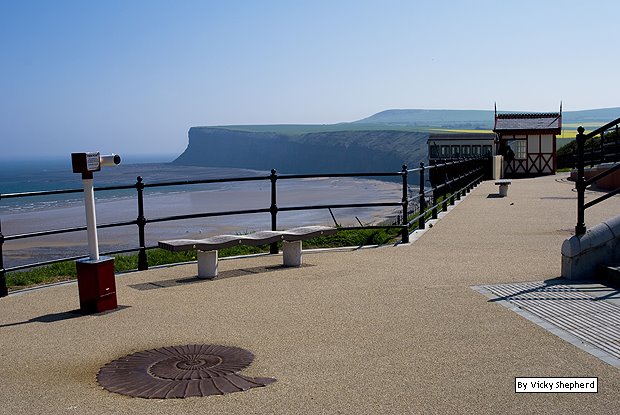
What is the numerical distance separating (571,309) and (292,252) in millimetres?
3565

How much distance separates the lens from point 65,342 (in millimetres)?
5711

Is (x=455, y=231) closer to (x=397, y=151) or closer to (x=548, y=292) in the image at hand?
(x=548, y=292)

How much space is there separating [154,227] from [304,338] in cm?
3709

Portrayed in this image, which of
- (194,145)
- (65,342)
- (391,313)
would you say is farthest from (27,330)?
(194,145)

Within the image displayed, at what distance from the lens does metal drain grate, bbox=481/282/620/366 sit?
5.40 m

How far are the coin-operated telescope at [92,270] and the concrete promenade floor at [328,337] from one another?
14 centimetres

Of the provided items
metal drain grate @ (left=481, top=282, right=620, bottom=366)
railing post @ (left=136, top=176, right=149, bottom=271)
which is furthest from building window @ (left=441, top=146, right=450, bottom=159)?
metal drain grate @ (left=481, top=282, right=620, bottom=366)

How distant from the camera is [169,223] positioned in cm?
4494

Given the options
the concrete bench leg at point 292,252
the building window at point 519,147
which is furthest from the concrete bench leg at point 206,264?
the building window at point 519,147

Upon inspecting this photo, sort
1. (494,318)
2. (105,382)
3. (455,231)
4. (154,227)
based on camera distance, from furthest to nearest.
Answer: (154,227), (455,231), (494,318), (105,382)

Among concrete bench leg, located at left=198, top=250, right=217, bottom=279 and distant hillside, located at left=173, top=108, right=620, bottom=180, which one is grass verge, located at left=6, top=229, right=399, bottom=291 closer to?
concrete bench leg, located at left=198, top=250, right=217, bottom=279

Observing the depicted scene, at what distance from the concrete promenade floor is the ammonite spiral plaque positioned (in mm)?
105

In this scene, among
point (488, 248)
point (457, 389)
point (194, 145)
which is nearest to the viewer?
point (457, 389)

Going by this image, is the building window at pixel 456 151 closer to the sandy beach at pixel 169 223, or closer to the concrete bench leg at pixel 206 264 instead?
the sandy beach at pixel 169 223
